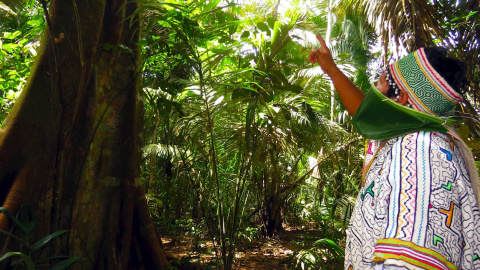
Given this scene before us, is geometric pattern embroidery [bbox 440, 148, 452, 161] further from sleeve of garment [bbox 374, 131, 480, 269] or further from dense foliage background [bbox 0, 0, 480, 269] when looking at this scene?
dense foliage background [bbox 0, 0, 480, 269]

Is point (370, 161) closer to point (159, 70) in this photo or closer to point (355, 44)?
point (159, 70)

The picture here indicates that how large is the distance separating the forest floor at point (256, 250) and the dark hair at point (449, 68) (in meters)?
2.79

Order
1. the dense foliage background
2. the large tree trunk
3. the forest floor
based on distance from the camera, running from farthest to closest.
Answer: the forest floor → the dense foliage background → the large tree trunk

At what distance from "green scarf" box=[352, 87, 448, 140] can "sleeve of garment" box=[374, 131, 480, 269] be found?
0.05m

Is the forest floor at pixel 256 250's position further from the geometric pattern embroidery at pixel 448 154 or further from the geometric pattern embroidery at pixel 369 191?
the geometric pattern embroidery at pixel 448 154

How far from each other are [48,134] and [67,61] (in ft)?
1.37

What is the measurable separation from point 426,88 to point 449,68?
9cm

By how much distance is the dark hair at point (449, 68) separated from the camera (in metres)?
1.15

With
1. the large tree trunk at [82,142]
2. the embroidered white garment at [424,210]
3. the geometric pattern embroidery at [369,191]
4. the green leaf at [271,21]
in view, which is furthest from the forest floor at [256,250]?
the embroidered white garment at [424,210]

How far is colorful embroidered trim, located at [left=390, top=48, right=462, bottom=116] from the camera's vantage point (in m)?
1.14

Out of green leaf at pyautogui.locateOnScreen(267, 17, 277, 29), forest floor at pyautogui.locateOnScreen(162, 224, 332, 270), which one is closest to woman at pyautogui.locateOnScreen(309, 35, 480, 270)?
green leaf at pyautogui.locateOnScreen(267, 17, 277, 29)

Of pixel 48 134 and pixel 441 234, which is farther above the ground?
pixel 48 134

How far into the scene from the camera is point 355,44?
47.5ft

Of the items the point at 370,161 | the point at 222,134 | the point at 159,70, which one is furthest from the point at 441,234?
the point at 222,134
